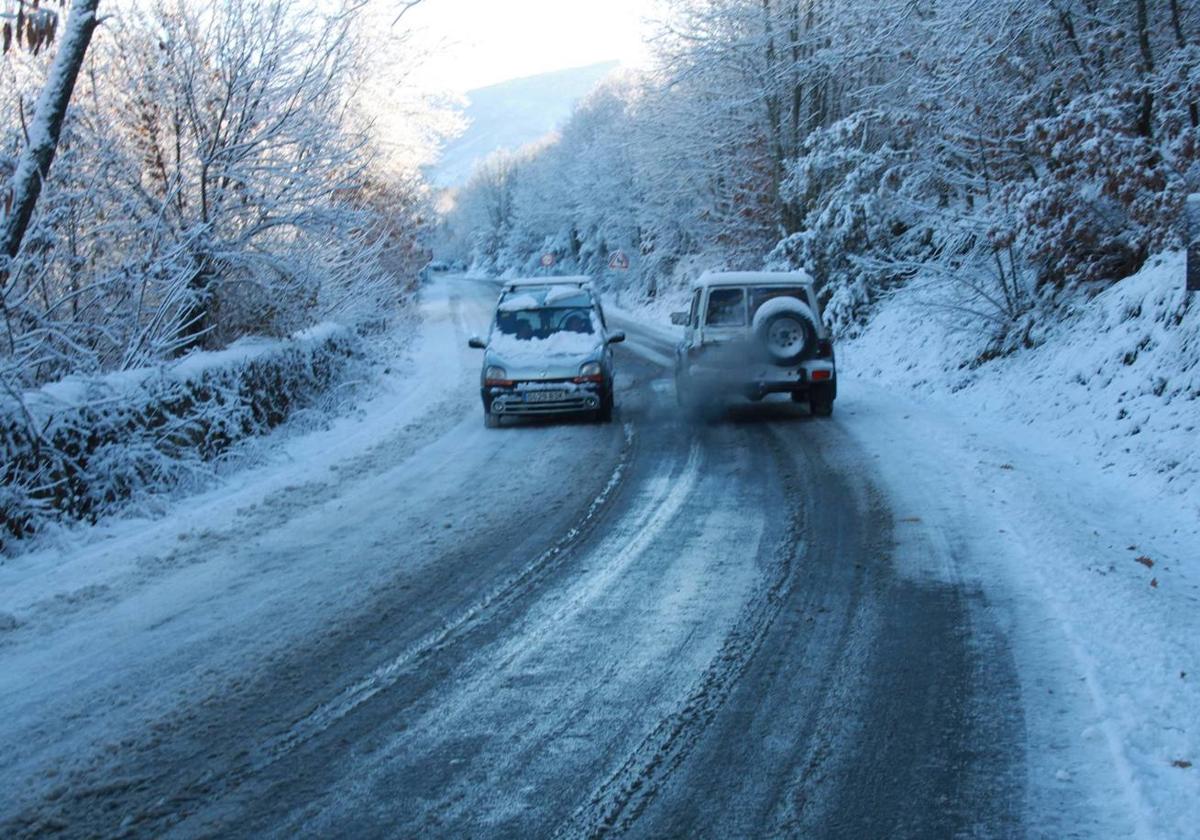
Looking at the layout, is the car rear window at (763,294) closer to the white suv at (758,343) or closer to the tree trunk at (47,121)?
the white suv at (758,343)

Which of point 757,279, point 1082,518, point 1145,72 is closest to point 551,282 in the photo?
point 757,279

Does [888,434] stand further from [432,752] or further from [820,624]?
[432,752]

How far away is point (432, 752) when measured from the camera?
13.6ft

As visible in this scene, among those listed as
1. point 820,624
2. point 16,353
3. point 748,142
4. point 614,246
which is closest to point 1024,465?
point 820,624

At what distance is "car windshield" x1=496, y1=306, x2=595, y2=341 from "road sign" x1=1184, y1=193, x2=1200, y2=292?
7.89 m

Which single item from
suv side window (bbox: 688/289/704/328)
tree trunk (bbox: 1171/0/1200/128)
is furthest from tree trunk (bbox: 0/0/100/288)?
tree trunk (bbox: 1171/0/1200/128)

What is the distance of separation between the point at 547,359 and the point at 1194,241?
787cm

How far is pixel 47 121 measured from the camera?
841 cm

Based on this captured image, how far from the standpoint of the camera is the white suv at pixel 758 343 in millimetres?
12859

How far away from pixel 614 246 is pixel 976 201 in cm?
4614

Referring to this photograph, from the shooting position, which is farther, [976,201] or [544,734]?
[976,201]

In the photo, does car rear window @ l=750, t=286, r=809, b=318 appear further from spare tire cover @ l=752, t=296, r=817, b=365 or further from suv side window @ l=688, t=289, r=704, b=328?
suv side window @ l=688, t=289, r=704, b=328

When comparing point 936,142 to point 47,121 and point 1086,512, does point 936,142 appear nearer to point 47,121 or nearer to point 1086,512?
point 1086,512

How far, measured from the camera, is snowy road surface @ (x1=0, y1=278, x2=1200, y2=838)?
12.2 ft
